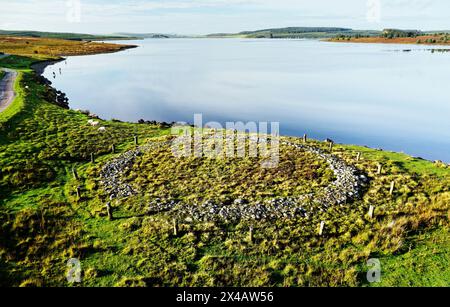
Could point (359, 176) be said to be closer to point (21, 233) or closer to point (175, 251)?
point (175, 251)

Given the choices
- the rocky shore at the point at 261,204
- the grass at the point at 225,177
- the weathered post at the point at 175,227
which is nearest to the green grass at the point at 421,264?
the rocky shore at the point at 261,204

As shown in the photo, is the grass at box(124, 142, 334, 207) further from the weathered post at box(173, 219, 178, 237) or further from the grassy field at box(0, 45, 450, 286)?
the weathered post at box(173, 219, 178, 237)

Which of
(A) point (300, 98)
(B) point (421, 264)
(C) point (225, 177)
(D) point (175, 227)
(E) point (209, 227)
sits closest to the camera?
(B) point (421, 264)

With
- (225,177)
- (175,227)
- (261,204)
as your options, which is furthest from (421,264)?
(225,177)

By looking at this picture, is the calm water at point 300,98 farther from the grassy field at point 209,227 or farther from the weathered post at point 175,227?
the weathered post at point 175,227

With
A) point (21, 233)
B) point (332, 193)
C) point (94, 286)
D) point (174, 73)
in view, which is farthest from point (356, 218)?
point (174, 73)

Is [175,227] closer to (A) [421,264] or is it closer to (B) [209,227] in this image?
(B) [209,227]

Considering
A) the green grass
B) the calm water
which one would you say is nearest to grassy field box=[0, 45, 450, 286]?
the green grass
